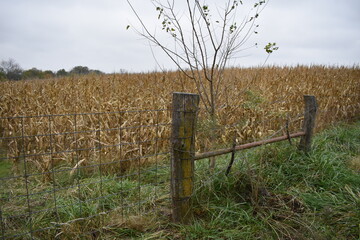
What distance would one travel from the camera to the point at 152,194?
3219mm

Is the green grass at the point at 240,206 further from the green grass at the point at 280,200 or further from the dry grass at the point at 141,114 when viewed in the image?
the dry grass at the point at 141,114

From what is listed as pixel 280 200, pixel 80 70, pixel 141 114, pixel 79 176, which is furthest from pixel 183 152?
pixel 80 70

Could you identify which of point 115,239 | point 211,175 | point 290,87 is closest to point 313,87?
point 290,87

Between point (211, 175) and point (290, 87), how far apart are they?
5.68 metres

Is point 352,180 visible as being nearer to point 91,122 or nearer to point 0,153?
point 91,122

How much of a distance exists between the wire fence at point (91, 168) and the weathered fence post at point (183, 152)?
0.88 feet

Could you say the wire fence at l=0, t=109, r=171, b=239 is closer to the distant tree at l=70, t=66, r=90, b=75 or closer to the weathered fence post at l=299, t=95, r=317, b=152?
the weathered fence post at l=299, t=95, r=317, b=152

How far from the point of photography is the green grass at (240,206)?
8.27 feet

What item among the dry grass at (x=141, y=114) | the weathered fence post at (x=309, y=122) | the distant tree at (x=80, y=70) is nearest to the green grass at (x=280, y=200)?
the weathered fence post at (x=309, y=122)

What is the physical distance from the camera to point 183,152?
2.51 meters

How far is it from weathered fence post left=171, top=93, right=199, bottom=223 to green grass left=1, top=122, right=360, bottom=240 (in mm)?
181

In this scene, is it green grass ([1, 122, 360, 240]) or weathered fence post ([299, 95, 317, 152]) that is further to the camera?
weathered fence post ([299, 95, 317, 152])

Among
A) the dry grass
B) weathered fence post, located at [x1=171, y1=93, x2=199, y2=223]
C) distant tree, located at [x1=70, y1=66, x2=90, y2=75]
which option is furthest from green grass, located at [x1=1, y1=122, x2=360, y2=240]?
distant tree, located at [x1=70, y1=66, x2=90, y2=75]

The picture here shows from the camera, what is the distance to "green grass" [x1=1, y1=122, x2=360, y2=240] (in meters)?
2.52
